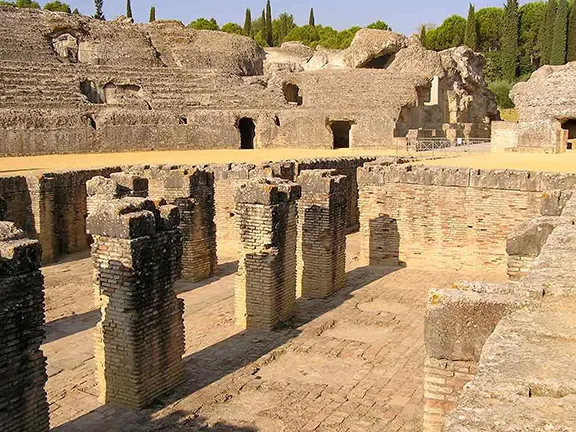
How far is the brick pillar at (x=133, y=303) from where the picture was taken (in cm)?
786

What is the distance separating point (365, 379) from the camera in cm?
870

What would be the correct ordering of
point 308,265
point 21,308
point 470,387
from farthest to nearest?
point 308,265 → point 21,308 → point 470,387

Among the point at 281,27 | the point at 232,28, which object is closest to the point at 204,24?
the point at 232,28

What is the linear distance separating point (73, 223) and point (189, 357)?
8.29 meters

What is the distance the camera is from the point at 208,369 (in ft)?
29.9

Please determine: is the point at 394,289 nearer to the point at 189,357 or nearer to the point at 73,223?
the point at 189,357

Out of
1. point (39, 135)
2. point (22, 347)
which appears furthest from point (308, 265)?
point (39, 135)

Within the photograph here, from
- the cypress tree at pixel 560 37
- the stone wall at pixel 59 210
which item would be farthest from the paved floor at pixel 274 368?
the cypress tree at pixel 560 37

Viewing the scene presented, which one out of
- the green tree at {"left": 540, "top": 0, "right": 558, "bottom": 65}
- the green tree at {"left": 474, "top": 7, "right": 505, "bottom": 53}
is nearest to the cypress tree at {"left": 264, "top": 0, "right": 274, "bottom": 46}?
the green tree at {"left": 474, "top": 7, "right": 505, "bottom": 53}

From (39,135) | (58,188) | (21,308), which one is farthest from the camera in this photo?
(39,135)

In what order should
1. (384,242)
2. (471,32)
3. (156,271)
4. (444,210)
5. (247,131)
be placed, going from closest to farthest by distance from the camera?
1. (156,271)
2. (444,210)
3. (384,242)
4. (247,131)
5. (471,32)

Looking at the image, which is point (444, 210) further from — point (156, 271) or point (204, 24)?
point (204, 24)

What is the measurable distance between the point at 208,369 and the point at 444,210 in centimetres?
783

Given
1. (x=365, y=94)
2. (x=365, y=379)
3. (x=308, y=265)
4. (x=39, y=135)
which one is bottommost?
(x=365, y=379)
